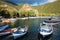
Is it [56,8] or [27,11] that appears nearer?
[56,8]

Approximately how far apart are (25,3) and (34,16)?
3.12 metres

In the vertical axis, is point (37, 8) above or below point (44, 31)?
above

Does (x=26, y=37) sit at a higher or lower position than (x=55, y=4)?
lower

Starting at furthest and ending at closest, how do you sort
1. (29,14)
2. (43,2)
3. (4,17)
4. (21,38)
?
(29,14) → (4,17) → (43,2) → (21,38)

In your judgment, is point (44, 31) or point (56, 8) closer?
point (44, 31)

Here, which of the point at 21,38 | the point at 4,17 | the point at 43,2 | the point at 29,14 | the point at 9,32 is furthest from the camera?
the point at 29,14

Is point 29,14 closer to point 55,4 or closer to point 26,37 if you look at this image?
point 55,4

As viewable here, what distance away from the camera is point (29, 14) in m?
20.8

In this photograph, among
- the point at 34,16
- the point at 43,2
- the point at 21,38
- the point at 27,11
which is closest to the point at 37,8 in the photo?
the point at 43,2

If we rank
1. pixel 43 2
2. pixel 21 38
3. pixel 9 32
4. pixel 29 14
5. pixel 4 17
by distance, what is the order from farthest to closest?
pixel 29 14
pixel 4 17
pixel 43 2
pixel 9 32
pixel 21 38

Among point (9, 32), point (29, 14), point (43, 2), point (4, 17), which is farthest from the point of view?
point (29, 14)

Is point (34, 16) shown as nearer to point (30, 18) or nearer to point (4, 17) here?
point (30, 18)

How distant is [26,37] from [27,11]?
8789mm

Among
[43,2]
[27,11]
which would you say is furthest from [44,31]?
[27,11]
